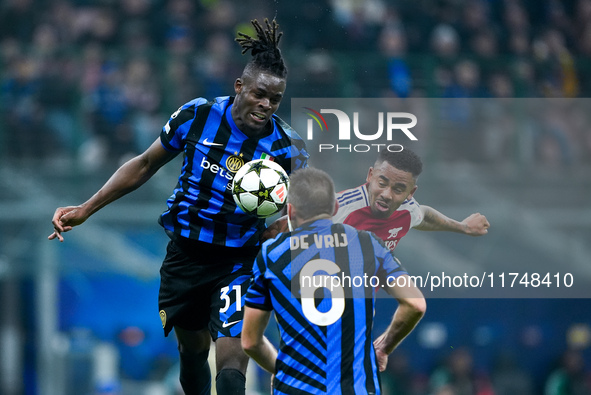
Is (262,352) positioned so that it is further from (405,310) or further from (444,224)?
(444,224)

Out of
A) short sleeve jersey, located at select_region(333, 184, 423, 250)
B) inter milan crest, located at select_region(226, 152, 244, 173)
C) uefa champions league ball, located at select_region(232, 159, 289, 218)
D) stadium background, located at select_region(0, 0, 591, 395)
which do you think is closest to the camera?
uefa champions league ball, located at select_region(232, 159, 289, 218)

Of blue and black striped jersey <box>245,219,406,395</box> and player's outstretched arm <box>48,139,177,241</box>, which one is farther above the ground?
player's outstretched arm <box>48,139,177,241</box>

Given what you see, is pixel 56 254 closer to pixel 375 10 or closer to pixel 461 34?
pixel 375 10

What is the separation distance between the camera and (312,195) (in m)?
4.06

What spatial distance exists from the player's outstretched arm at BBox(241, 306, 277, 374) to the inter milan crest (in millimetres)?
1204

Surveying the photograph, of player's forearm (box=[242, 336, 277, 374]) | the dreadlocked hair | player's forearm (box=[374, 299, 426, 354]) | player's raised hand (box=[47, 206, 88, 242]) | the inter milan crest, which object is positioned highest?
the dreadlocked hair

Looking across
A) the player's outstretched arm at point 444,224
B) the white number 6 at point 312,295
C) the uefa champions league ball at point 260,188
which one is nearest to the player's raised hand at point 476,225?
the player's outstretched arm at point 444,224

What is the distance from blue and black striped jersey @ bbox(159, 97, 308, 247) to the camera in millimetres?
5020

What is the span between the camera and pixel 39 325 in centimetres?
1150

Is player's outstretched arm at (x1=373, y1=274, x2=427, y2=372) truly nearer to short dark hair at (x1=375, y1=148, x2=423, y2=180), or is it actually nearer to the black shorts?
the black shorts

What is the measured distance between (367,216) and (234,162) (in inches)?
33.9

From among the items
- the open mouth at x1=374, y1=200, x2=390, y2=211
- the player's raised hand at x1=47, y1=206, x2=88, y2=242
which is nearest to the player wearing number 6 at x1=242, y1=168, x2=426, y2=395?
the open mouth at x1=374, y1=200, x2=390, y2=211

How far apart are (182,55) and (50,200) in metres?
2.48

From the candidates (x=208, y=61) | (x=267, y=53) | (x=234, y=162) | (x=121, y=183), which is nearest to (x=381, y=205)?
(x=234, y=162)
